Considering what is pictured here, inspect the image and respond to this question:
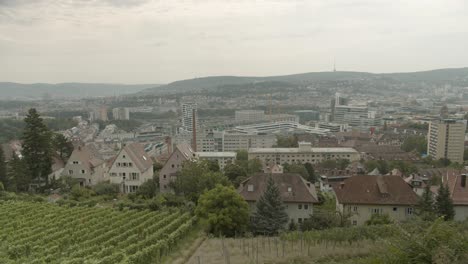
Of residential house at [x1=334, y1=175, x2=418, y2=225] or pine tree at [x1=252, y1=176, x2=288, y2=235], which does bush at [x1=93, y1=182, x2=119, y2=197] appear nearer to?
pine tree at [x1=252, y1=176, x2=288, y2=235]

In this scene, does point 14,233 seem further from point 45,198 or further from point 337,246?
point 337,246

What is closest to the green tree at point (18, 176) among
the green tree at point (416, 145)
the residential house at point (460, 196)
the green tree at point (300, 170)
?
the green tree at point (300, 170)

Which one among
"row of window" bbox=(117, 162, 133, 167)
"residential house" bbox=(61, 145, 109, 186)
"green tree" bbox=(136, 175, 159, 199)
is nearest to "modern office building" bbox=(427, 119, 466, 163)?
"green tree" bbox=(136, 175, 159, 199)

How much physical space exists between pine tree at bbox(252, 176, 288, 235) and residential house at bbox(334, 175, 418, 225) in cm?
559

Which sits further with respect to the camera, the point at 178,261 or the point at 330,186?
the point at 330,186

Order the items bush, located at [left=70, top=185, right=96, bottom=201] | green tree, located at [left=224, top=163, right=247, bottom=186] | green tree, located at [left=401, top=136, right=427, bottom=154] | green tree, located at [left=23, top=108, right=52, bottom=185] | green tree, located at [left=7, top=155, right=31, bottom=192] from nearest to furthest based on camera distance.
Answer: bush, located at [left=70, top=185, right=96, bottom=201] < green tree, located at [left=7, top=155, right=31, bottom=192] < green tree, located at [left=23, top=108, right=52, bottom=185] < green tree, located at [left=224, top=163, right=247, bottom=186] < green tree, located at [left=401, top=136, right=427, bottom=154]

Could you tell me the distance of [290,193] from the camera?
2886 cm

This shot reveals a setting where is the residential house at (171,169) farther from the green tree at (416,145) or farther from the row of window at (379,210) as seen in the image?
the green tree at (416,145)

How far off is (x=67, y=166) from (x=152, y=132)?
105 meters

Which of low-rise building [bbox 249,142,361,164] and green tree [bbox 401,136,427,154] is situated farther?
green tree [bbox 401,136,427,154]

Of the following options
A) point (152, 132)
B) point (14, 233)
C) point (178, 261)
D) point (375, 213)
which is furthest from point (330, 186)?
point (152, 132)

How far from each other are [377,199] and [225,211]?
1132 centimetres

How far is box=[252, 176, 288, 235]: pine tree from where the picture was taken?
25.9m

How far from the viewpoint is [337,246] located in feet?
66.6
